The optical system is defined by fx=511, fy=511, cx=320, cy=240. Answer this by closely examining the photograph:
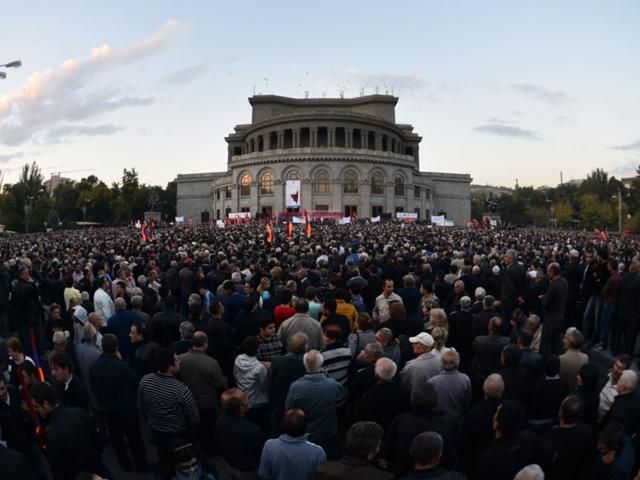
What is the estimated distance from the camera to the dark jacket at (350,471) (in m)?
4.04

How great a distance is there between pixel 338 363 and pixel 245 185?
78.9m

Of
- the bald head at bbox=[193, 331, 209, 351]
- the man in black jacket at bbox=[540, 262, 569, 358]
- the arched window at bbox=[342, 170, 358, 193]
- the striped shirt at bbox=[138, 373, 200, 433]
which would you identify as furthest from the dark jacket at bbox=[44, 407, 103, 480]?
the arched window at bbox=[342, 170, 358, 193]

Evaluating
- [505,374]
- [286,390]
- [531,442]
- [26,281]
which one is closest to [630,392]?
[505,374]

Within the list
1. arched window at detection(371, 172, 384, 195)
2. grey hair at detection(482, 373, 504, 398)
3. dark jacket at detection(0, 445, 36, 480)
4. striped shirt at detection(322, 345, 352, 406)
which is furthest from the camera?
arched window at detection(371, 172, 384, 195)

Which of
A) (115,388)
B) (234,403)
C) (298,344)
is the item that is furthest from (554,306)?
(115,388)

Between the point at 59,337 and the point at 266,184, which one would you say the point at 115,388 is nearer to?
the point at 59,337

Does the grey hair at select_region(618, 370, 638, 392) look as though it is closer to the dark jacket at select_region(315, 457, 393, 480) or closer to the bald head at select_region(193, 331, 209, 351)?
the dark jacket at select_region(315, 457, 393, 480)

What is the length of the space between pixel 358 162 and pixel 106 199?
47982 millimetres

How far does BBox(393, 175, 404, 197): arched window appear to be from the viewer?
83.8 metres

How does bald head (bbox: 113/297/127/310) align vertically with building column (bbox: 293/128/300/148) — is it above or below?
below

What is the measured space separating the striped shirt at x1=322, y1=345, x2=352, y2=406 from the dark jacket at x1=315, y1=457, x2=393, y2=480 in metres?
2.70

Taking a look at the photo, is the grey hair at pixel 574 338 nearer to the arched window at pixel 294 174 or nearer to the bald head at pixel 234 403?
the bald head at pixel 234 403

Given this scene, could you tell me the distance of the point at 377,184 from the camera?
81.6 metres

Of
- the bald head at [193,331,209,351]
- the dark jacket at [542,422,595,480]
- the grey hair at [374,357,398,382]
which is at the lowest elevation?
the dark jacket at [542,422,595,480]
